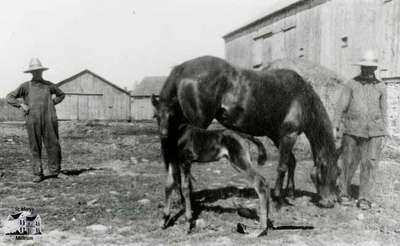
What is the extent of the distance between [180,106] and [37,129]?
3.48 meters

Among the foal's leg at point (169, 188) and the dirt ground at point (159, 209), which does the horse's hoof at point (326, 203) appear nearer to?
the dirt ground at point (159, 209)

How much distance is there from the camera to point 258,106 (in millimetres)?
6641

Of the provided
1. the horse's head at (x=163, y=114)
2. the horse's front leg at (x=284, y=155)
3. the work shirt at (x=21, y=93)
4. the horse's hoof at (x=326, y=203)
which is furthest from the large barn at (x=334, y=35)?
the work shirt at (x=21, y=93)

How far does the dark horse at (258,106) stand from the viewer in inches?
254

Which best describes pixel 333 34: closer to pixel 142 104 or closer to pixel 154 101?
pixel 154 101

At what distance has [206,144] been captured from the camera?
5477 millimetres

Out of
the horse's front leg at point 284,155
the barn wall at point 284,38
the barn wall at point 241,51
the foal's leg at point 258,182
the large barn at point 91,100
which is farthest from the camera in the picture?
the large barn at point 91,100

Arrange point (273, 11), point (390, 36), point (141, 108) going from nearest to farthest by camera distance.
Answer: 1. point (390, 36)
2. point (273, 11)
3. point (141, 108)

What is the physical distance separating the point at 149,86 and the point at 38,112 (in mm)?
43539

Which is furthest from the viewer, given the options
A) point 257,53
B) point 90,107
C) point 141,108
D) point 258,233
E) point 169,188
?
point 141,108

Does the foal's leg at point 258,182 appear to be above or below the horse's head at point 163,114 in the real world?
below

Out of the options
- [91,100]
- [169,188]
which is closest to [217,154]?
[169,188]

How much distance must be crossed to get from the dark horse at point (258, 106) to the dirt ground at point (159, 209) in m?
0.74

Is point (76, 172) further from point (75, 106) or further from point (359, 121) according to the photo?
point (75, 106)
